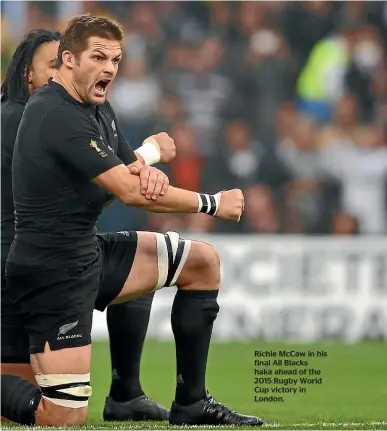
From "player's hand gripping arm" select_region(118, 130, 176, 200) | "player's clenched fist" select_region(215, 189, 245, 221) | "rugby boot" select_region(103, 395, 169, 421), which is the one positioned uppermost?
"player's hand gripping arm" select_region(118, 130, 176, 200)

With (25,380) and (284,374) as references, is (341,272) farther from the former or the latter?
(25,380)

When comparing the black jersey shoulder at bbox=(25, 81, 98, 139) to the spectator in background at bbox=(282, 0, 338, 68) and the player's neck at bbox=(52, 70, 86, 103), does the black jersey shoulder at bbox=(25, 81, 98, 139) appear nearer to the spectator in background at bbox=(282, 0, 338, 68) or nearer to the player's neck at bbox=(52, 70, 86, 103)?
the player's neck at bbox=(52, 70, 86, 103)

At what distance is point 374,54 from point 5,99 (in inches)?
345

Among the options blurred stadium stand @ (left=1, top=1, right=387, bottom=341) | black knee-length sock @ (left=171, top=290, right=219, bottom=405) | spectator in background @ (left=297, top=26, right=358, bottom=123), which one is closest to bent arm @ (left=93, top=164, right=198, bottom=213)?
black knee-length sock @ (left=171, top=290, right=219, bottom=405)

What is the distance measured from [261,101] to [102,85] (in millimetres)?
8454

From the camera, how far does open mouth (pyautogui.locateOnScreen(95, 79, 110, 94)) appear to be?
19.4ft

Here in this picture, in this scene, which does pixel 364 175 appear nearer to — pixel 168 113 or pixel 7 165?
pixel 168 113

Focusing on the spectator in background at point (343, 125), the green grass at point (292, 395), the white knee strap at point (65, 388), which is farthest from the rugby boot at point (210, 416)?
the spectator in background at point (343, 125)

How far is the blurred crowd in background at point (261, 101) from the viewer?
13.6m

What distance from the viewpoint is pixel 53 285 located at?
19.7 feet

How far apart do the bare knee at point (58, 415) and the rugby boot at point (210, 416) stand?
20.4 inches

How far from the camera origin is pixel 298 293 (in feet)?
40.6

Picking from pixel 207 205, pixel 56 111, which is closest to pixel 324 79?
pixel 207 205

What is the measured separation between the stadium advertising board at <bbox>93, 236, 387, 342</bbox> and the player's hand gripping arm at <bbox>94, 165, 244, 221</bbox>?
21.3 feet
